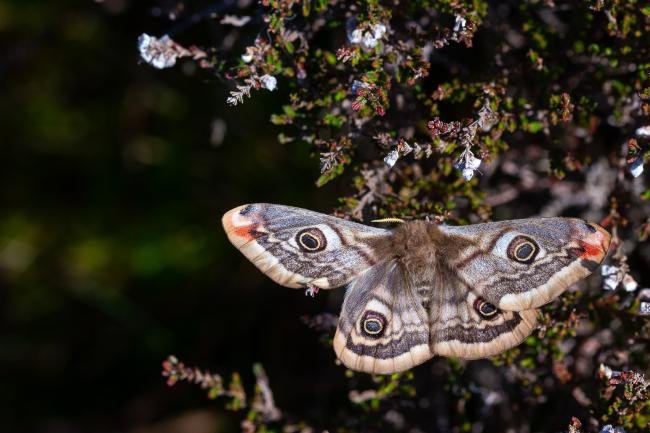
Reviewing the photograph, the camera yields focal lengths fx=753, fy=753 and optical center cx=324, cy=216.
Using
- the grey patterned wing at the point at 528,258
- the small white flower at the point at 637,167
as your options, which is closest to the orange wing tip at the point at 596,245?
the grey patterned wing at the point at 528,258

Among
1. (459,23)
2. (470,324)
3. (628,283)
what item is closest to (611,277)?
(628,283)

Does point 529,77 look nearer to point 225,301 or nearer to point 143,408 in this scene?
point 225,301

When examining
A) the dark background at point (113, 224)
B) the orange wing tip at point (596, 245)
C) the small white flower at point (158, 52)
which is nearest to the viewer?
the orange wing tip at point (596, 245)

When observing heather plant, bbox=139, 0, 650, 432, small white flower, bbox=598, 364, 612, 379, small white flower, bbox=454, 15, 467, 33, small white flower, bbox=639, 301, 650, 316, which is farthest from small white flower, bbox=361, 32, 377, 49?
A: small white flower, bbox=598, 364, 612, 379

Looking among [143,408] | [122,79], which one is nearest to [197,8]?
[122,79]

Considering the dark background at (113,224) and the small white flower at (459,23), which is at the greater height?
the small white flower at (459,23)

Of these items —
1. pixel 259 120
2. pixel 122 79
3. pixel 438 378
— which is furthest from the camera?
pixel 122 79

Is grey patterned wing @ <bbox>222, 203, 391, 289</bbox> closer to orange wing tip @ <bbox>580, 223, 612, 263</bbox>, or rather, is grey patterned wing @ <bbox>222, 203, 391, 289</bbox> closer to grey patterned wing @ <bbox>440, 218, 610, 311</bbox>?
grey patterned wing @ <bbox>440, 218, 610, 311</bbox>

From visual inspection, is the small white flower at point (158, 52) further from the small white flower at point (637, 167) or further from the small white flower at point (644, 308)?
the small white flower at point (644, 308)
